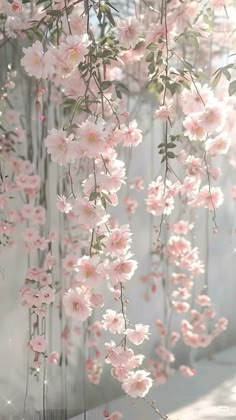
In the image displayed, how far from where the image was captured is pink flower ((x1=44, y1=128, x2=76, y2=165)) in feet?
4.21

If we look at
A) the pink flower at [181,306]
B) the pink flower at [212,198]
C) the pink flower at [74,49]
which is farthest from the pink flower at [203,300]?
the pink flower at [74,49]

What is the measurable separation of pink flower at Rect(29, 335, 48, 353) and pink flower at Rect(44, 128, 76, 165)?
0.74 meters

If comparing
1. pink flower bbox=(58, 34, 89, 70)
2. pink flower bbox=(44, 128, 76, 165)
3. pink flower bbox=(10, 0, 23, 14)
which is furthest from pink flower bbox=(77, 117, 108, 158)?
pink flower bbox=(10, 0, 23, 14)

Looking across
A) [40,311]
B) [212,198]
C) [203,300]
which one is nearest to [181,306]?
[203,300]

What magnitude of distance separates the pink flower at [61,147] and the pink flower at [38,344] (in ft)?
2.44

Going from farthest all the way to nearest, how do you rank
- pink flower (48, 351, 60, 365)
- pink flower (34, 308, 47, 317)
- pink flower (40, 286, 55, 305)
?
pink flower (48, 351, 60, 365)
pink flower (34, 308, 47, 317)
pink flower (40, 286, 55, 305)

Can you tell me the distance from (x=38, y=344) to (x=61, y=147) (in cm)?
Result: 77

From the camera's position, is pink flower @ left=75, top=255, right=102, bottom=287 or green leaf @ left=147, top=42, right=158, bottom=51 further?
green leaf @ left=147, top=42, right=158, bottom=51

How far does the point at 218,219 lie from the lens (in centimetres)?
196

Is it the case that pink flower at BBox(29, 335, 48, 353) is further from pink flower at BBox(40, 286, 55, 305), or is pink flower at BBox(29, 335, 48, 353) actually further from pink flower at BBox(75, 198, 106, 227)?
pink flower at BBox(75, 198, 106, 227)

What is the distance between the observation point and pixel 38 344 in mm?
1860

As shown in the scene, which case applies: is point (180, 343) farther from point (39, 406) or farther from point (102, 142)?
point (102, 142)

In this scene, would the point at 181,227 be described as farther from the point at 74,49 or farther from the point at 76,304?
the point at 74,49

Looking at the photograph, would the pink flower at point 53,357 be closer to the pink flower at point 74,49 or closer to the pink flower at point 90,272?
the pink flower at point 90,272
